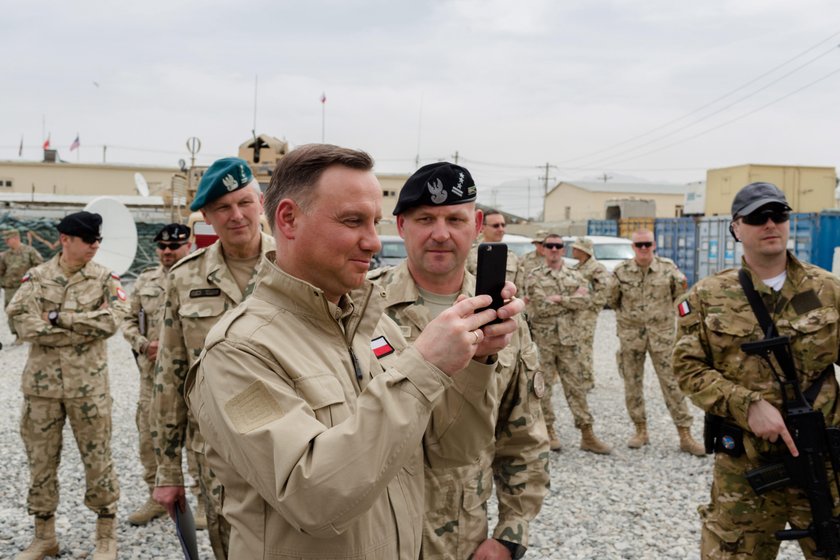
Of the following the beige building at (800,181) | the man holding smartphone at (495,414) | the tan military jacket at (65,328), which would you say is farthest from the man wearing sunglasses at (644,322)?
the beige building at (800,181)

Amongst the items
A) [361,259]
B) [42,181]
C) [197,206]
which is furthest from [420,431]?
[42,181]

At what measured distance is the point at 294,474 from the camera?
3.89ft

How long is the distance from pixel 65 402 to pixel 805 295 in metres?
4.35

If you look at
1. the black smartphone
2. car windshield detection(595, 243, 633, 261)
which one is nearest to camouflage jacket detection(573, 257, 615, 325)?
the black smartphone

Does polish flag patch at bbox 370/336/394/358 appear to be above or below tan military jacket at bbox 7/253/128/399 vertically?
above

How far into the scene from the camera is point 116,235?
11492 mm

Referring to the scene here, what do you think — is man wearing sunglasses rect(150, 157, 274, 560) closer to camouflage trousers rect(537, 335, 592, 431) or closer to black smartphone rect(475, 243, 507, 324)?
black smartphone rect(475, 243, 507, 324)

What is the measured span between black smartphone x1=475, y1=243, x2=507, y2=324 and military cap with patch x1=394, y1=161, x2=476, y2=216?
99 centimetres

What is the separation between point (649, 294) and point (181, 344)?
5.43 m

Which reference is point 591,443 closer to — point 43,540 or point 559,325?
point 559,325

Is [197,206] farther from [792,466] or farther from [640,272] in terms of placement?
[640,272]

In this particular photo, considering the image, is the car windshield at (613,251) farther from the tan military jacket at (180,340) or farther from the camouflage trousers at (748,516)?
the tan military jacket at (180,340)

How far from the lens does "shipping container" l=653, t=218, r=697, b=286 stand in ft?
69.4

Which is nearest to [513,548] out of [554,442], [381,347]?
[381,347]
